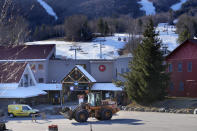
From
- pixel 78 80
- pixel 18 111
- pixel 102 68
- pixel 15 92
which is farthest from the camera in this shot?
pixel 102 68

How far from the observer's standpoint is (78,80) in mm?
45406

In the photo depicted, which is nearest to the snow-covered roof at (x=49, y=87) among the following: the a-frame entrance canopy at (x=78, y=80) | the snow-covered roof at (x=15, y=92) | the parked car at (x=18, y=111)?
the a-frame entrance canopy at (x=78, y=80)

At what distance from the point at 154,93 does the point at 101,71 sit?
18539 millimetres

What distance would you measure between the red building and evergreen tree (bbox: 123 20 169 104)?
17.7ft

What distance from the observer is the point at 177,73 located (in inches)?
1714

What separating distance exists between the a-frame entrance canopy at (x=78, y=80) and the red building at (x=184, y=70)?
10.1 m

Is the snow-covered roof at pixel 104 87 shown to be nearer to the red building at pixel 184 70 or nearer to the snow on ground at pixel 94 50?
the red building at pixel 184 70

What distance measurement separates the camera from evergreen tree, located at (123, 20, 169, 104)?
37.1 meters

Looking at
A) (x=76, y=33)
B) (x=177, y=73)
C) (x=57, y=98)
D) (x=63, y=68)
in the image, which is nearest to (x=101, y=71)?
(x=63, y=68)

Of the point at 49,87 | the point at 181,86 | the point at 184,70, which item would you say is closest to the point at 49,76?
the point at 49,87

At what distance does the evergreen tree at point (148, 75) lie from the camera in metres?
37.1

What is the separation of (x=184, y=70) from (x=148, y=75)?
26.1 ft

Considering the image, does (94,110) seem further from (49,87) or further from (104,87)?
(49,87)

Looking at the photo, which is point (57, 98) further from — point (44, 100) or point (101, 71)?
point (101, 71)
